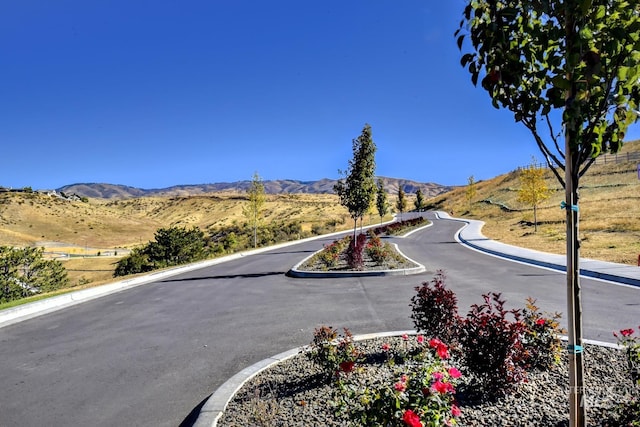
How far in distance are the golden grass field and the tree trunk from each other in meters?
14.6

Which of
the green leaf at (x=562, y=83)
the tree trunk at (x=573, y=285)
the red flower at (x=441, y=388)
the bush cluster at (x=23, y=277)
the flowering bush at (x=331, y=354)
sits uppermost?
the green leaf at (x=562, y=83)

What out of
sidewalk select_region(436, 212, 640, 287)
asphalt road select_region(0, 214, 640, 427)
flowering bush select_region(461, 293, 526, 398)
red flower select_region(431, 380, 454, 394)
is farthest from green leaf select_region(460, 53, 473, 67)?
sidewalk select_region(436, 212, 640, 287)

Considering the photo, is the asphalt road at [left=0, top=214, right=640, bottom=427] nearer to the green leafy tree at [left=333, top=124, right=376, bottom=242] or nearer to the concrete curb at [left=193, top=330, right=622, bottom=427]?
the concrete curb at [left=193, top=330, right=622, bottom=427]

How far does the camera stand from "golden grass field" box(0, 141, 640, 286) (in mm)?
25125

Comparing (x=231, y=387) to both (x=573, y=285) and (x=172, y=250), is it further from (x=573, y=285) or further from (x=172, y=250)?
(x=172, y=250)

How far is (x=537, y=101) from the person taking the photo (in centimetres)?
277

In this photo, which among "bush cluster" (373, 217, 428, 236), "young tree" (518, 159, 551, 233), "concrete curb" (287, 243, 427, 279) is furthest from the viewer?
"bush cluster" (373, 217, 428, 236)

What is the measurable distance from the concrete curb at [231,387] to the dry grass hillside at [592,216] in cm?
1418

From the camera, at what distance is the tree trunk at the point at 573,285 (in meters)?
2.60

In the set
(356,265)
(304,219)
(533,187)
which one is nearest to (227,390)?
(356,265)

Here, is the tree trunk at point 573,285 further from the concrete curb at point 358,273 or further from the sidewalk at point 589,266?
the concrete curb at point 358,273

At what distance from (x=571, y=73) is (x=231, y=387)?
4524mm

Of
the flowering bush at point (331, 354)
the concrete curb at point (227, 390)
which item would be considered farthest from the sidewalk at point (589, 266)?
the concrete curb at point (227, 390)

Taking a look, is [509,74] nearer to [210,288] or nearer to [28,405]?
[28,405]
